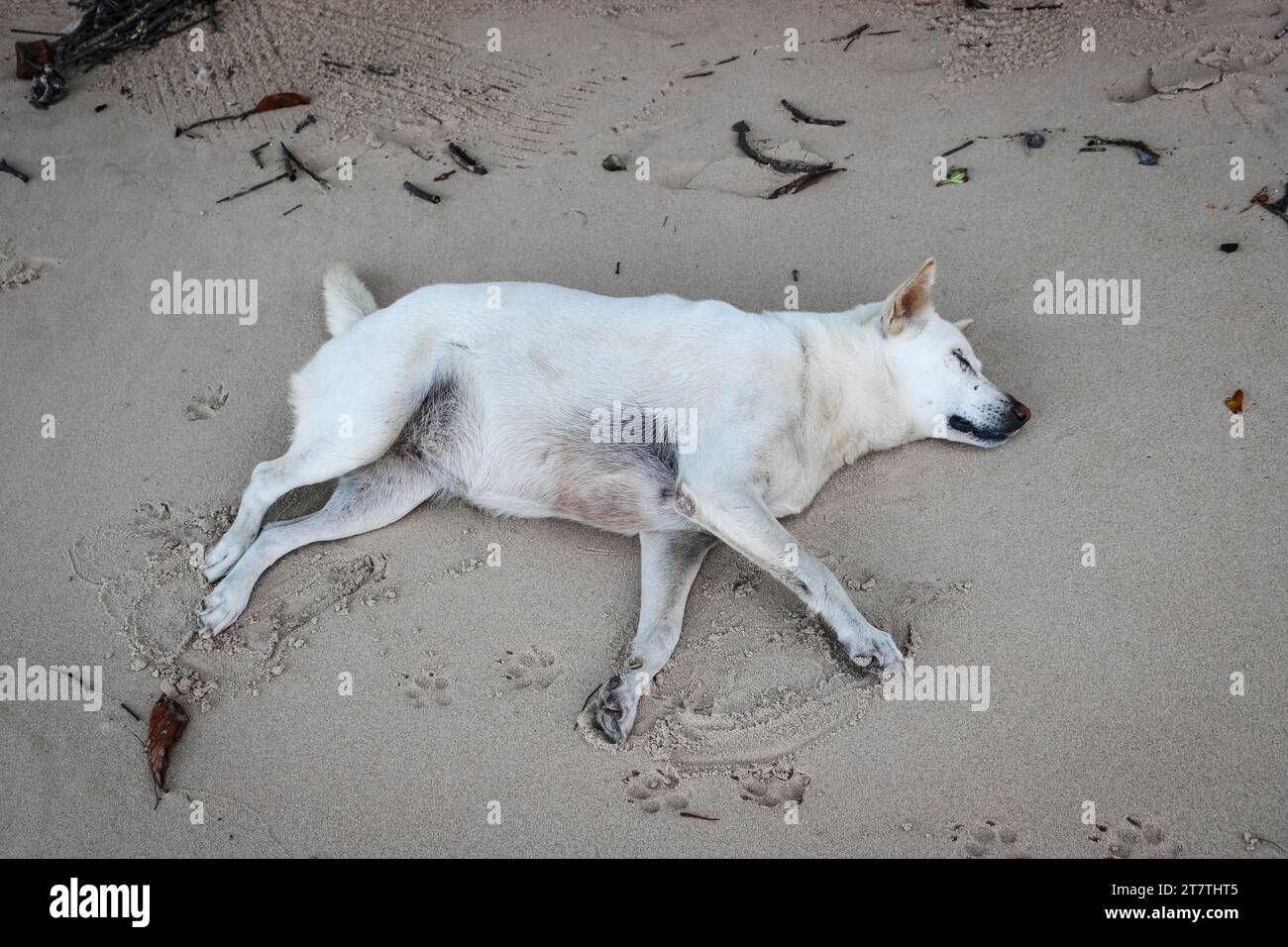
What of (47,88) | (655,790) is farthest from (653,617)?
(47,88)

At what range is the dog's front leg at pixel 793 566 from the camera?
12.0ft

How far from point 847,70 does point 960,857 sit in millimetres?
4471

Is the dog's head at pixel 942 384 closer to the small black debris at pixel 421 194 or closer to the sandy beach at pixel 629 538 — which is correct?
the sandy beach at pixel 629 538

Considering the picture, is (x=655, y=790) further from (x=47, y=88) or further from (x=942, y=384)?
(x=47, y=88)

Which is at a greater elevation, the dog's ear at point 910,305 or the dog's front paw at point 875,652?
the dog's ear at point 910,305

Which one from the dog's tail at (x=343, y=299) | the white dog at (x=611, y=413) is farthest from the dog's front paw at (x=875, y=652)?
the dog's tail at (x=343, y=299)

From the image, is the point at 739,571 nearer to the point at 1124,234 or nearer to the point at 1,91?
the point at 1124,234

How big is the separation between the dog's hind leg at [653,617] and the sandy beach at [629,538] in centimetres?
9

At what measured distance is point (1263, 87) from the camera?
5375 mm

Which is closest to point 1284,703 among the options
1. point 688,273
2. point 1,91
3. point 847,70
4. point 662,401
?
point 662,401

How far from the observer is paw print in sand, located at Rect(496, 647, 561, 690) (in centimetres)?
381

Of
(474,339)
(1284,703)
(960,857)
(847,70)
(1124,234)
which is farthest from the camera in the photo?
(847,70)

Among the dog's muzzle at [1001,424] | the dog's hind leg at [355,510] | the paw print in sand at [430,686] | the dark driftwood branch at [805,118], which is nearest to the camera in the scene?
the paw print in sand at [430,686]

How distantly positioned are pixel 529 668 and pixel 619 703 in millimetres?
427
